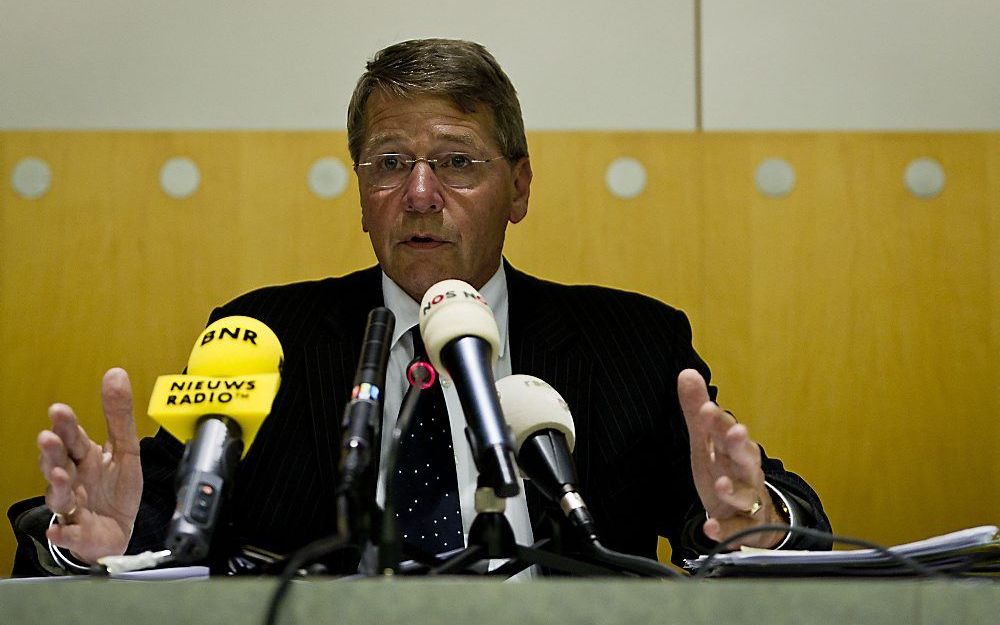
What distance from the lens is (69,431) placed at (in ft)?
3.72

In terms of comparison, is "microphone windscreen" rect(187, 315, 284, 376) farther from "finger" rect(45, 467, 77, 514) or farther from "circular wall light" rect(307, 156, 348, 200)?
"circular wall light" rect(307, 156, 348, 200)

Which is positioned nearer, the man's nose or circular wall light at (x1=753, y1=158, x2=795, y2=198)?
the man's nose

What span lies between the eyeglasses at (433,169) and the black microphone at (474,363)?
75 centimetres

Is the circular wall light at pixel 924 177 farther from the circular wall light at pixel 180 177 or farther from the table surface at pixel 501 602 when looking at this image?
the table surface at pixel 501 602

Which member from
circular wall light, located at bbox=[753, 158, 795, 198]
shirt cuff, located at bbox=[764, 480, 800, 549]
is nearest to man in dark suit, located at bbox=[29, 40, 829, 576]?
→ shirt cuff, located at bbox=[764, 480, 800, 549]

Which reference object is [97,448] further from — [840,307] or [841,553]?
[840,307]

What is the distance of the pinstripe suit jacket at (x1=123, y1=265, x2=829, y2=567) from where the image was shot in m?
1.66

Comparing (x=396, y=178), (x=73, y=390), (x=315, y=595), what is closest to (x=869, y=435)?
(x=396, y=178)

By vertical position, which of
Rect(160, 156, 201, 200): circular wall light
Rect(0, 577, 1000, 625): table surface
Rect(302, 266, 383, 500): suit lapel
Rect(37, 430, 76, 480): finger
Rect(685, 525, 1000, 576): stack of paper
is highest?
Rect(160, 156, 201, 200): circular wall light

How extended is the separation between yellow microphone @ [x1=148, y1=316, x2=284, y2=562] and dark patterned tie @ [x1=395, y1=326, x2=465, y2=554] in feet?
1.75

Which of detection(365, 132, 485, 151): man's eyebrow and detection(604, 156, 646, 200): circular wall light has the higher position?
detection(604, 156, 646, 200): circular wall light

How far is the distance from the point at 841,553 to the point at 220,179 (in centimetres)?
149

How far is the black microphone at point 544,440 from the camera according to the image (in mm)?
1048

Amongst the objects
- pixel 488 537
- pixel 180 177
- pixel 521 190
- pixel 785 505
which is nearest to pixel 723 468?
pixel 785 505
